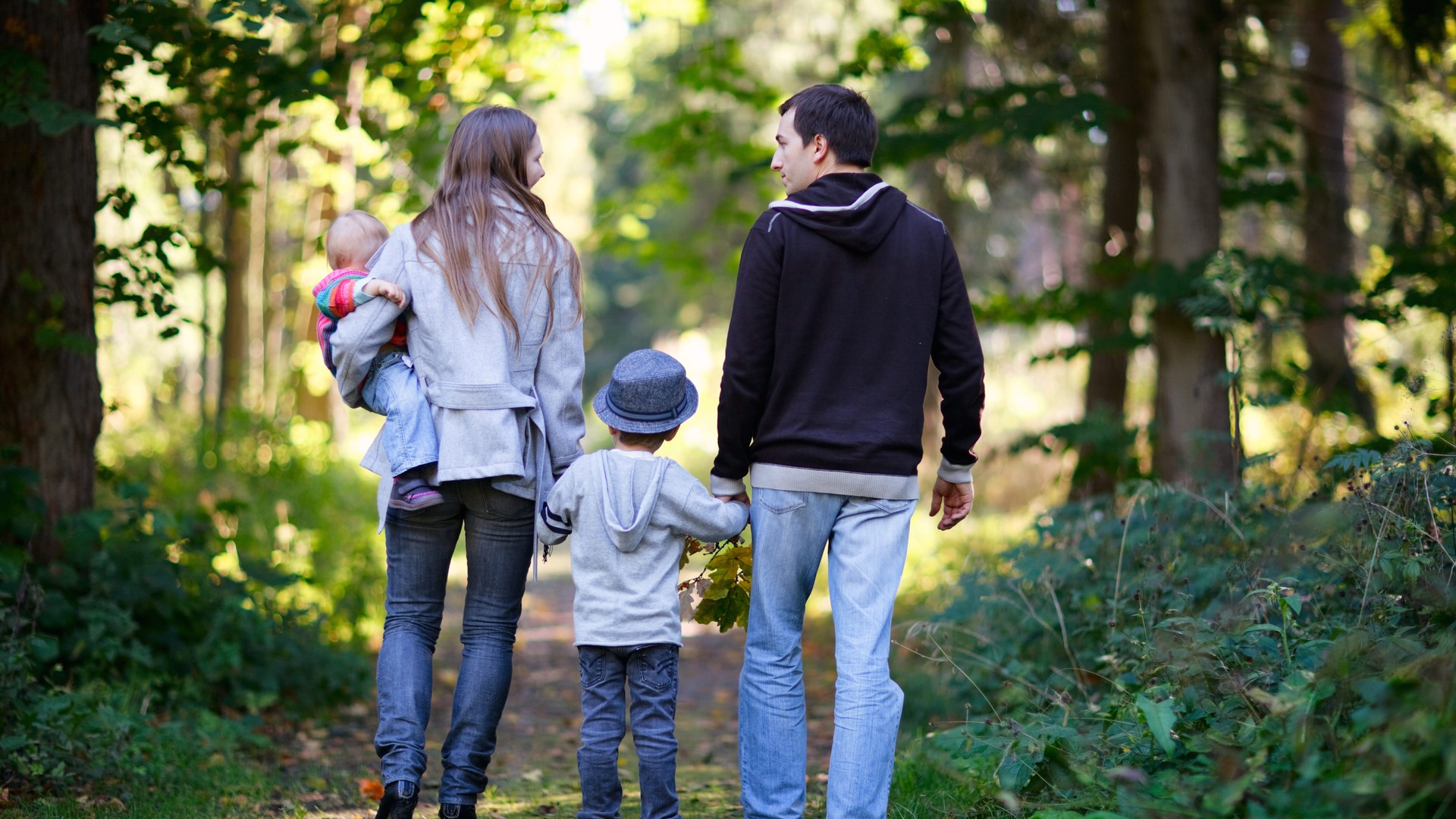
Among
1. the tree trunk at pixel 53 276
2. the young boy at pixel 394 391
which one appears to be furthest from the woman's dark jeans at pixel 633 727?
the tree trunk at pixel 53 276

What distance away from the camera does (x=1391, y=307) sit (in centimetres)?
668

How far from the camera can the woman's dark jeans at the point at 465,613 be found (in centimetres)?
349

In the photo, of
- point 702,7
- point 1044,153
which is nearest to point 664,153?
point 702,7

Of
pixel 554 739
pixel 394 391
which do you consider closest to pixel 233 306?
pixel 554 739

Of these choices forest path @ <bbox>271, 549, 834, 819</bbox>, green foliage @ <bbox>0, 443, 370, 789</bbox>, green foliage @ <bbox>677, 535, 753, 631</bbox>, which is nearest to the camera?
green foliage @ <bbox>677, 535, 753, 631</bbox>

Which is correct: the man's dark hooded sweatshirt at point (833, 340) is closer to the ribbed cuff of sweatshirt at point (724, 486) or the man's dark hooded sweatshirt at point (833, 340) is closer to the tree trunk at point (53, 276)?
the ribbed cuff of sweatshirt at point (724, 486)

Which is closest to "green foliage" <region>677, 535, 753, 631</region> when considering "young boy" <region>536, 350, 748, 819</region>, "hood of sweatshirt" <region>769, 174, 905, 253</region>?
"young boy" <region>536, 350, 748, 819</region>

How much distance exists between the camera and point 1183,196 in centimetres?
719

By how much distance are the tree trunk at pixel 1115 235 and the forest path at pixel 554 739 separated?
2.20 metres

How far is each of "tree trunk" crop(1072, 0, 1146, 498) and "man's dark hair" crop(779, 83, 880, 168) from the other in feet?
14.5

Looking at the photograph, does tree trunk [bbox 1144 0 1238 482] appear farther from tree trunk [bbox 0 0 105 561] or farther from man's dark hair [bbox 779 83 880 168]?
tree trunk [bbox 0 0 105 561]

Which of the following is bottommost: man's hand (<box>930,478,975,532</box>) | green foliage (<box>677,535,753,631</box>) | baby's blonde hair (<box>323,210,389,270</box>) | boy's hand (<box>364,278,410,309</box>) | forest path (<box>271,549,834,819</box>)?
forest path (<box>271,549,834,819</box>)

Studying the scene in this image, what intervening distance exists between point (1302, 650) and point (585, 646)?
6.85 ft

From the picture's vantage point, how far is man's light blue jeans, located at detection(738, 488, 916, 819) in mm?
3195
